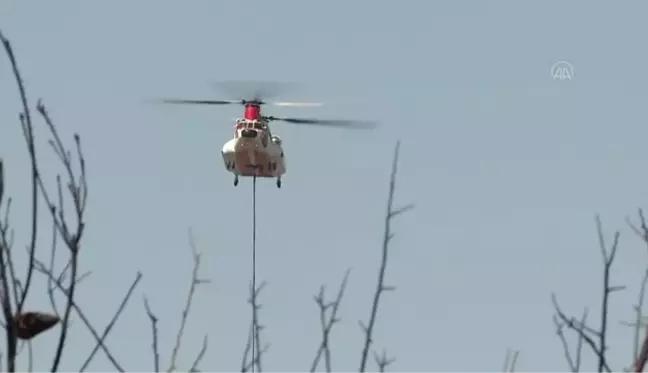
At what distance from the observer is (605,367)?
14.9ft

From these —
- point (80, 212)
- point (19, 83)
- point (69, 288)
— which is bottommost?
point (69, 288)

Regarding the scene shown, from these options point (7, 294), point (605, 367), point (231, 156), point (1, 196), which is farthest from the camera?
point (231, 156)

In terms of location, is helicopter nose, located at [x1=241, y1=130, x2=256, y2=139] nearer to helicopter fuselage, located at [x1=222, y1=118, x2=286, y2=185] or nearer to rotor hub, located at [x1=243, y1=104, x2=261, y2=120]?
helicopter fuselage, located at [x1=222, y1=118, x2=286, y2=185]

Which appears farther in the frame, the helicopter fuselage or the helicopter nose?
the helicopter nose

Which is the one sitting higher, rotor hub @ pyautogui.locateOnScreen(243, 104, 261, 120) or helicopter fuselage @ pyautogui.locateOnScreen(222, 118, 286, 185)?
rotor hub @ pyautogui.locateOnScreen(243, 104, 261, 120)

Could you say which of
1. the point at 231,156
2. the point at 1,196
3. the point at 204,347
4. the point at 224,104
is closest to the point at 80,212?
the point at 1,196

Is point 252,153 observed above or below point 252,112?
below

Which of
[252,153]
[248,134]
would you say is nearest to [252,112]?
[248,134]

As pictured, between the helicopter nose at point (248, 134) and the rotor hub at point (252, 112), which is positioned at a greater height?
the rotor hub at point (252, 112)

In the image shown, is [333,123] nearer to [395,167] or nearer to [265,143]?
[265,143]

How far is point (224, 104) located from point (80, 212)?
30994mm

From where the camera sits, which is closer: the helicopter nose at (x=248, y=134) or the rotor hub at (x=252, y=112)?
the helicopter nose at (x=248, y=134)

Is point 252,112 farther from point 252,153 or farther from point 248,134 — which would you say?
point 252,153

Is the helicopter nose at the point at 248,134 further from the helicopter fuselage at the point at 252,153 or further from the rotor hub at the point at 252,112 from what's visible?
the rotor hub at the point at 252,112
